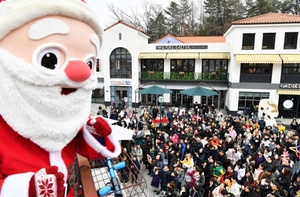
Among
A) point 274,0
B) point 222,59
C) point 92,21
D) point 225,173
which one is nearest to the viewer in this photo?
point 92,21

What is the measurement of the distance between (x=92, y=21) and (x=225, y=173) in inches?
279

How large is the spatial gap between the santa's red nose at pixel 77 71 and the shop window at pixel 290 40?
768 inches

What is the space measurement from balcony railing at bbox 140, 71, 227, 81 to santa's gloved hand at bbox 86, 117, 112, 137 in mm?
18976

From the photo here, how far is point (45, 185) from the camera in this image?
1.67 meters

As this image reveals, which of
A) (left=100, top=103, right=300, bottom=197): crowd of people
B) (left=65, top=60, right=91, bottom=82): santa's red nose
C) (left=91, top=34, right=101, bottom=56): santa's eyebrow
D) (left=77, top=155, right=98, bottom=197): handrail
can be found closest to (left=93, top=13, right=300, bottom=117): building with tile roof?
(left=100, top=103, right=300, bottom=197): crowd of people

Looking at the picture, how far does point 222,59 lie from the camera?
21062mm

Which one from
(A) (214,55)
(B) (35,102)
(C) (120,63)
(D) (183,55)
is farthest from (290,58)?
(B) (35,102)

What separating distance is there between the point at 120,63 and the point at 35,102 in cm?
2044

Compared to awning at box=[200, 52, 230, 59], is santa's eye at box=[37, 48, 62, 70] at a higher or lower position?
lower

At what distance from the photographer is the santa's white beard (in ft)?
6.12

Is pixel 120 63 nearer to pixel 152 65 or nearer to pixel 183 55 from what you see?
pixel 152 65

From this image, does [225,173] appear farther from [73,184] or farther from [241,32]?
[241,32]

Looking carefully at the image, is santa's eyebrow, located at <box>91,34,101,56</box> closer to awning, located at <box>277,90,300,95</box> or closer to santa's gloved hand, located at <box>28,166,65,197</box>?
santa's gloved hand, located at <box>28,166,65,197</box>

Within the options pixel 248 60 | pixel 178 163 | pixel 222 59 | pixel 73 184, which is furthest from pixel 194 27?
pixel 73 184
